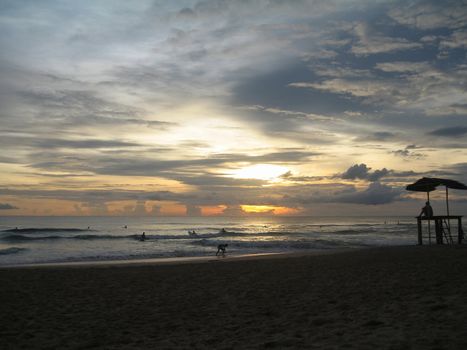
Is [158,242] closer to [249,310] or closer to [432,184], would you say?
[432,184]

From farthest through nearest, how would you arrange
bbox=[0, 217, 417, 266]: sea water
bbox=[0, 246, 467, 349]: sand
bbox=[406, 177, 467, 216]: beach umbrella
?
bbox=[0, 217, 417, 266]: sea water, bbox=[406, 177, 467, 216]: beach umbrella, bbox=[0, 246, 467, 349]: sand

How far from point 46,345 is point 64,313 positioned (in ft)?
7.84

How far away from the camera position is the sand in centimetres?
588

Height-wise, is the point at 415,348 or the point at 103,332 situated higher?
the point at 415,348

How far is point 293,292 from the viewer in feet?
33.0

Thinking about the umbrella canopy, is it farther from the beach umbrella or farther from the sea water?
the sea water

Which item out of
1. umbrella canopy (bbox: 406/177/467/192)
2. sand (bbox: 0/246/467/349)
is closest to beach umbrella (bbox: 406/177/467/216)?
umbrella canopy (bbox: 406/177/467/192)

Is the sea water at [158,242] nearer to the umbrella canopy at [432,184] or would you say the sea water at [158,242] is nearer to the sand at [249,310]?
the umbrella canopy at [432,184]

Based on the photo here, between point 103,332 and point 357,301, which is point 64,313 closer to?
point 103,332

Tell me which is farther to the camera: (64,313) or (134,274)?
(134,274)

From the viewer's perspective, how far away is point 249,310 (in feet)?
27.7

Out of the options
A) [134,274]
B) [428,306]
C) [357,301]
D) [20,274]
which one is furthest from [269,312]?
[20,274]

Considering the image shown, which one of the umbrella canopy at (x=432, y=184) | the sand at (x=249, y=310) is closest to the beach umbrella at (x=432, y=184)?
the umbrella canopy at (x=432, y=184)

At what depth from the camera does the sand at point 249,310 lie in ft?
19.3
